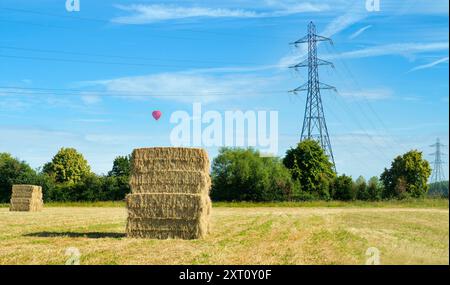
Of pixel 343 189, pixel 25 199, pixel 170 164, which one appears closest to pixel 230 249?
pixel 170 164

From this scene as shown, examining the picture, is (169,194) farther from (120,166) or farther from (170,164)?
(120,166)

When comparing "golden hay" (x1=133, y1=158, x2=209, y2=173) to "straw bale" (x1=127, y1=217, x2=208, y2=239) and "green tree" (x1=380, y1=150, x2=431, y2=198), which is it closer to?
"straw bale" (x1=127, y1=217, x2=208, y2=239)

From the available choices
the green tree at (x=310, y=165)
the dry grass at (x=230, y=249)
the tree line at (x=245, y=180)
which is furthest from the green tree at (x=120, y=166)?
the dry grass at (x=230, y=249)

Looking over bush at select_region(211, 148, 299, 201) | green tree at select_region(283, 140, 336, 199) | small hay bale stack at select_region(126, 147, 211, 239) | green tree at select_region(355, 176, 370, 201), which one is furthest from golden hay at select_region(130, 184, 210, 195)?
green tree at select_region(283, 140, 336, 199)

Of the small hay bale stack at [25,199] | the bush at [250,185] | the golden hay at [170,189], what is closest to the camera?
the golden hay at [170,189]

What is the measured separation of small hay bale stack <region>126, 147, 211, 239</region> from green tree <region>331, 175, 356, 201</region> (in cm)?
3440

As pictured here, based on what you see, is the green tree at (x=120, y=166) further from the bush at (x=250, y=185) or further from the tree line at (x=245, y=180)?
the bush at (x=250, y=185)

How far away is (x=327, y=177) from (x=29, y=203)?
31.4 m

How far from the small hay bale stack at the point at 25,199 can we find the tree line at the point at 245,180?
45.7 ft

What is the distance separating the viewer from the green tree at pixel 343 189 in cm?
4420

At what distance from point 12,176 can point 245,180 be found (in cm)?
1852
